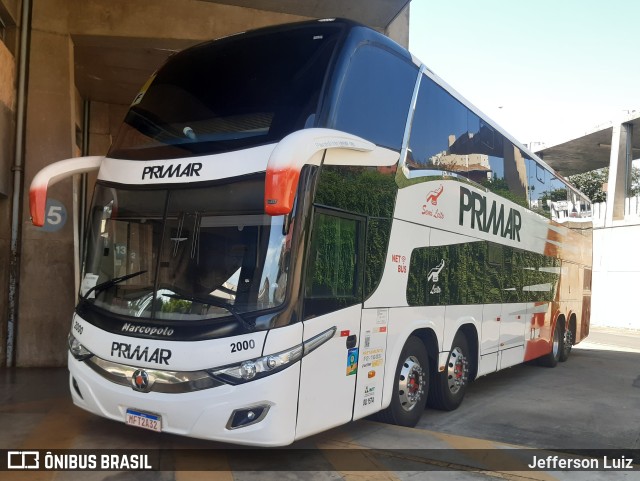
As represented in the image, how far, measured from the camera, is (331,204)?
553 centimetres

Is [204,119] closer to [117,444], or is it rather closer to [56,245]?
[117,444]

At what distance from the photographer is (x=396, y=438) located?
6344mm

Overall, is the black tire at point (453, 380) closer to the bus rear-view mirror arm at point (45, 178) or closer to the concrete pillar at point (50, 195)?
the bus rear-view mirror arm at point (45, 178)

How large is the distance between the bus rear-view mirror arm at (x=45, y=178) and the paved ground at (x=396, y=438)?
207cm

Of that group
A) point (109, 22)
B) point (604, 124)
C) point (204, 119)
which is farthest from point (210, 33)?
point (604, 124)

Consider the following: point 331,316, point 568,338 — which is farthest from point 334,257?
point 568,338

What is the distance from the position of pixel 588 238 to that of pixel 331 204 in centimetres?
1242

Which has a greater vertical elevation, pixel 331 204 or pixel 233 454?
pixel 331 204

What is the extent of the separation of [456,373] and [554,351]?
19.3ft

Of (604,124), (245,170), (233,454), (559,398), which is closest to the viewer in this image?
(245,170)

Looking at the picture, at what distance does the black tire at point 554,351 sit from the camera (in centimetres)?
1297

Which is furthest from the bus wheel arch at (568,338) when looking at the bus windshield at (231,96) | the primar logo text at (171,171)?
the primar logo text at (171,171)

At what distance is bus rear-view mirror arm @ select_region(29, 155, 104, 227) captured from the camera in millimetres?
5738

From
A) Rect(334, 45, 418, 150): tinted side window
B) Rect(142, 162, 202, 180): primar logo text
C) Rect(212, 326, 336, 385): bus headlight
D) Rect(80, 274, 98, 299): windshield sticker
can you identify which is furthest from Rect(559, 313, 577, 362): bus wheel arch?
Rect(80, 274, 98, 299): windshield sticker
